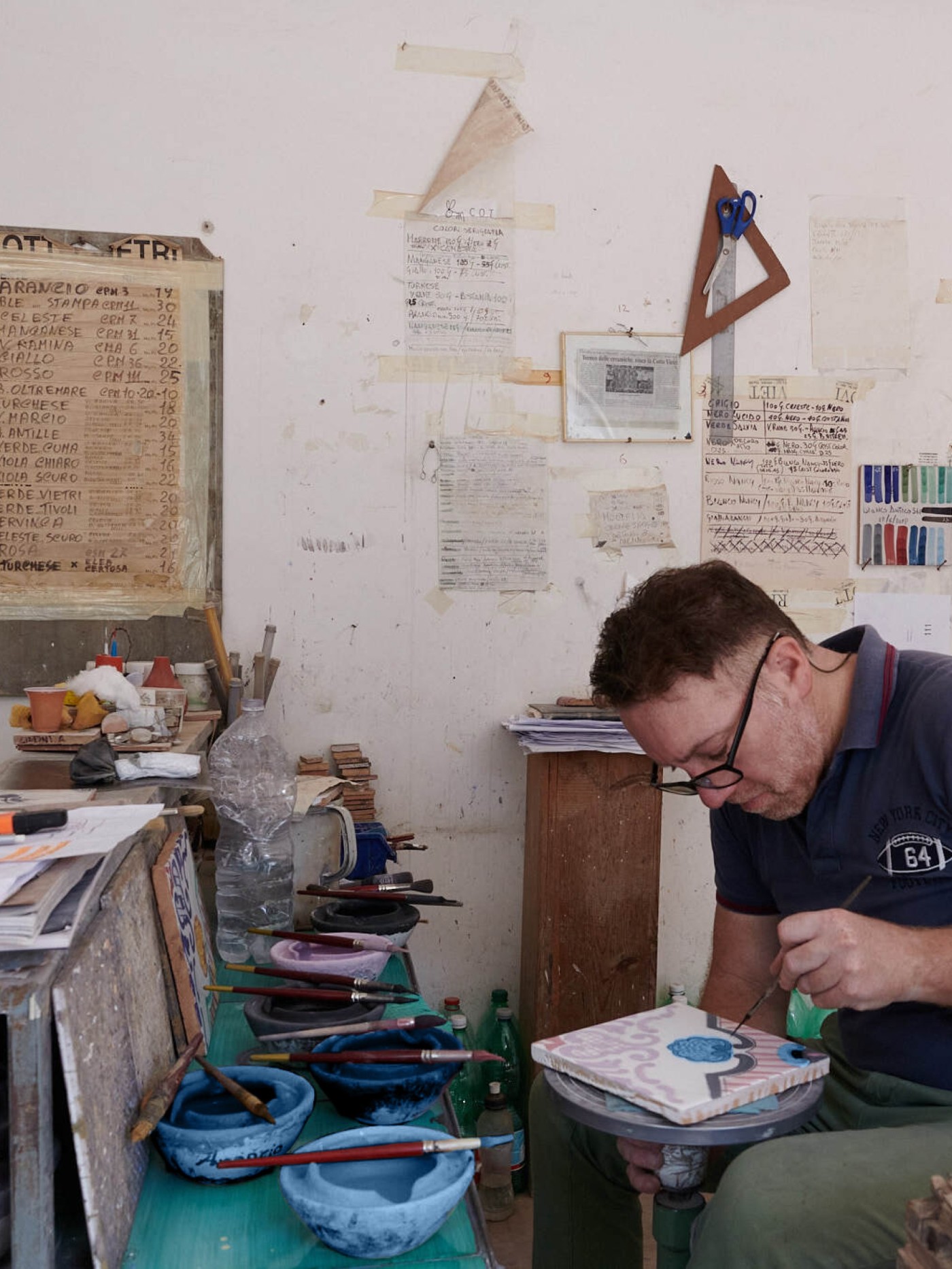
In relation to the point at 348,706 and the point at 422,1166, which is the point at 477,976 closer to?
the point at 348,706

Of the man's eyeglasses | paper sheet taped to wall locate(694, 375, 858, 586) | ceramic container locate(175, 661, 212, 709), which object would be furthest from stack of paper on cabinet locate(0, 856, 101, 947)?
paper sheet taped to wall locate(694, 375, 858, 586)

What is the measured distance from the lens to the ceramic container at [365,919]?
1.82 metres

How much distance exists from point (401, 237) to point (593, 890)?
1798mm

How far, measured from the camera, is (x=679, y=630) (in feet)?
5.01

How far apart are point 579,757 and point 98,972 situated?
1846mm

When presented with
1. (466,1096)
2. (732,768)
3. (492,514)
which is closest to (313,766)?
(492,514)

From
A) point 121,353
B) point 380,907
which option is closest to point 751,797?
point 380,907

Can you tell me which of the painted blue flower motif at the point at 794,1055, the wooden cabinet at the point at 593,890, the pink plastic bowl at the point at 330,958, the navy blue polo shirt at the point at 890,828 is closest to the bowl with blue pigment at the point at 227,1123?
the pink plastic bowl at the point at 330,958

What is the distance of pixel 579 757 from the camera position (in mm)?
2803

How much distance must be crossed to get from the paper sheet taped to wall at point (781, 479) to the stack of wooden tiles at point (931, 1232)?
2.38m

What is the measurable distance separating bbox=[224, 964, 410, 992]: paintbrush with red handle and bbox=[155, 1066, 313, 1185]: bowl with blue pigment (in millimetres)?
216

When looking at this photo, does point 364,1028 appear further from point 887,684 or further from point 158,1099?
point 887,684

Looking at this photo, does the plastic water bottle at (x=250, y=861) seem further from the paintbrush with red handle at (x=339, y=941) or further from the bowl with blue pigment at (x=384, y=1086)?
the bowl with blue pigment at (x=384, y=1086)

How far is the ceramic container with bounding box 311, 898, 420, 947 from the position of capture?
1821 mm
